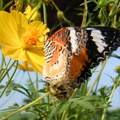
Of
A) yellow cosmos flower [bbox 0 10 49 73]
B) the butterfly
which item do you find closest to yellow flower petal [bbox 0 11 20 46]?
yellow cosmos flower [bbox 0 10 49 73]

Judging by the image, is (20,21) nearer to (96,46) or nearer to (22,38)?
(22,38)

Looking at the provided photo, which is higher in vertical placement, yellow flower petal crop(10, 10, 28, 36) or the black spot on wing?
yellow flower petal crop(10, 10, 28, 36)

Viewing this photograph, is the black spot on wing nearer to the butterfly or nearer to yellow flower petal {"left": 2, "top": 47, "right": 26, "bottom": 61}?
the butterfly

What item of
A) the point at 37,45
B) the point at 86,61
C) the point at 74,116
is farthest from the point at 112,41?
the point at 74,116

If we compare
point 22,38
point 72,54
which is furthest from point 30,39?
point 72,54

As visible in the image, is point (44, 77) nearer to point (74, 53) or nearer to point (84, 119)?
point (74, 53)

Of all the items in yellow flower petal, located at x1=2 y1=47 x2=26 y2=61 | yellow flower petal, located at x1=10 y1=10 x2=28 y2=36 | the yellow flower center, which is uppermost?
yellow flower petal, located at x1=10 y1=10 x2=28 y2=36

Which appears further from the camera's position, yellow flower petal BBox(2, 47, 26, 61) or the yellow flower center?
the yellow flower center

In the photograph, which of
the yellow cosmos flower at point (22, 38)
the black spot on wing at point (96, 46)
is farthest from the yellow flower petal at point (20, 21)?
the black spot on wing at point (96, 46)
